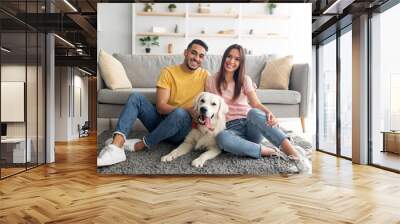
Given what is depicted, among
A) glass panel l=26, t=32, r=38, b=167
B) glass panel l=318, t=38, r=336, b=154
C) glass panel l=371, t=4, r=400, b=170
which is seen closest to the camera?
glass panel l=371, t=4, r=400, b=170

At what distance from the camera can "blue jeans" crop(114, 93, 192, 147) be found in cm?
415

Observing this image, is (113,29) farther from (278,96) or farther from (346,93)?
(346,93)

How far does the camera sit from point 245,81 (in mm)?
4176

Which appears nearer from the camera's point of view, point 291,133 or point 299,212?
point 299,212

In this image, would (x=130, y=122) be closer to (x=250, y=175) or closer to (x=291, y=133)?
(x=250, y=175)

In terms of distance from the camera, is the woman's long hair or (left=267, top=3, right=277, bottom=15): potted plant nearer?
the woman's long hair

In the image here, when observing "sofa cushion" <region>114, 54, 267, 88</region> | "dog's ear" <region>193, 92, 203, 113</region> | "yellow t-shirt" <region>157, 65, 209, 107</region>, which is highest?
"sofa cushion" <region>114, 54, 267, 88</region>

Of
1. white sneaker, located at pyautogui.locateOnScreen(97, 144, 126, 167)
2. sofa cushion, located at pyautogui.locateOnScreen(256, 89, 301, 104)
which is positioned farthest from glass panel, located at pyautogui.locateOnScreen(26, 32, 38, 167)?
sofa cushion, located at pyautogui.locateOnScreen(256, 89, 301, 104)

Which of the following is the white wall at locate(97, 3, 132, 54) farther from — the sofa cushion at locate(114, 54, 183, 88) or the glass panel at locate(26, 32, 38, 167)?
the glass panel at locate(26, 32, 38, 167)

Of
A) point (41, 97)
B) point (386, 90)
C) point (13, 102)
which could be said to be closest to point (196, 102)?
point (13, 102)

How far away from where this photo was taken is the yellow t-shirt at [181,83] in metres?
4.14

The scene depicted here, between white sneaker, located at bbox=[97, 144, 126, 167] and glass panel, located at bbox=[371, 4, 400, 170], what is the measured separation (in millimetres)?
3416

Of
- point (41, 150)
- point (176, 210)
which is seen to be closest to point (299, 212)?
point (176, 210)

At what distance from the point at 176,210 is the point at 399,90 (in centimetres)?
360
